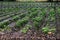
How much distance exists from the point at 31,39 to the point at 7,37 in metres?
0.38

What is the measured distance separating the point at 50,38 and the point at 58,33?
43cm

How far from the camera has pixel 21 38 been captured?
10.2 ft

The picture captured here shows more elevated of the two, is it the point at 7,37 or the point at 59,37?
the point at 59,37

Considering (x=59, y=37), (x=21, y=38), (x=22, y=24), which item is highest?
(x=59, y=37)

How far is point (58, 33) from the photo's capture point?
2717mm

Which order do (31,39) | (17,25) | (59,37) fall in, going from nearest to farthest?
(59,37), (31,39), (17,25)

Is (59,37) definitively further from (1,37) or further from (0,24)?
(0,24)

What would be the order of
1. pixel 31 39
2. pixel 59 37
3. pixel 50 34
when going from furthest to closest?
pixel 50 34 → pixel 31 39 → pixel 59 37

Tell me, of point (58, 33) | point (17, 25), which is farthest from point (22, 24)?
point (58, 33)

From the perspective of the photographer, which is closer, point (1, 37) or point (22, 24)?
point (1, 37)

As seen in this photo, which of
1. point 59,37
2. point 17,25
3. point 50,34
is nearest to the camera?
point 59,37

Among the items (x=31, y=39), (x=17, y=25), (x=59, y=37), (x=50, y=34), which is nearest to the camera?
(x=59, y=37)

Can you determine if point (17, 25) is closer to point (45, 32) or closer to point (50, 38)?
point (45, 32)

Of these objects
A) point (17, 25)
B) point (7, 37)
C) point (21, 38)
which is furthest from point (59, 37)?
point (17, 25)
